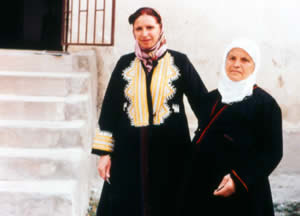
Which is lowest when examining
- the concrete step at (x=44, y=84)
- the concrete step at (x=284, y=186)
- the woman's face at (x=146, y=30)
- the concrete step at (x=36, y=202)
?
the concrete step at (x=284, y=186)

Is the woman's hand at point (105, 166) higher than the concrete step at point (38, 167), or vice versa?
the woman's hand at point (105, 166)

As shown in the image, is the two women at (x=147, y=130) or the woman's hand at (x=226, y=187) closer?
the woman's hand at (x=226, y=187)

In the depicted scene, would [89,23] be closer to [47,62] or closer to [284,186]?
[47,62]

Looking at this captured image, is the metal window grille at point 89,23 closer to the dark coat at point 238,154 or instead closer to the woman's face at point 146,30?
the woman's face at point 146,30

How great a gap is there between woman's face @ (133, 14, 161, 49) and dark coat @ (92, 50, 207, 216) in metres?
0.16

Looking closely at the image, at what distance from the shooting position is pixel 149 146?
2.59m

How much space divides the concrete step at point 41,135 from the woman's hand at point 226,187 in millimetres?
1483

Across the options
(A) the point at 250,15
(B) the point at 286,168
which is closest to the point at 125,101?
(A) the point at 250,15

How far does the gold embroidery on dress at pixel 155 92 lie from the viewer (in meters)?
2.55

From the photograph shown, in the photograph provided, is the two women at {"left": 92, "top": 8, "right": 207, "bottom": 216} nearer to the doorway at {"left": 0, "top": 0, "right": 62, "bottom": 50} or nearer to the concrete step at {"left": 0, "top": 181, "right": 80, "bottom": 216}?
the concrete step at {"left": 0, "top": 181, "right": 80, "bottom": 216}

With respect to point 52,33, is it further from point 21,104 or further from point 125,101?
point 125,101

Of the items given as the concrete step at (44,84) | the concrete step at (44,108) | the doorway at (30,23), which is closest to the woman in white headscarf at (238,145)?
the concrete step at (44,108)

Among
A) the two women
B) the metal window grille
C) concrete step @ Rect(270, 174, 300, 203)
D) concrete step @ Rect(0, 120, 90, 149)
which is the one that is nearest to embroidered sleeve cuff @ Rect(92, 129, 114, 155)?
the two women

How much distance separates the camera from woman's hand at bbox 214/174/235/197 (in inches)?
85.9
